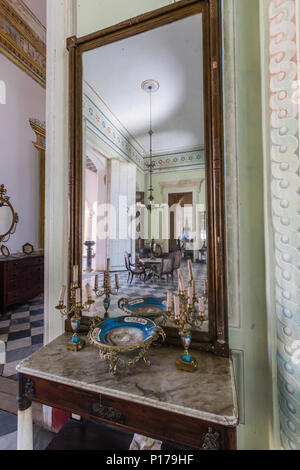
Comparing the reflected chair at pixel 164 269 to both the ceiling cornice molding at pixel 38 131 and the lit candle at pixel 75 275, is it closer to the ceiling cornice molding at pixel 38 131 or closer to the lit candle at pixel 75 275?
the lit candle at pixel 75 275

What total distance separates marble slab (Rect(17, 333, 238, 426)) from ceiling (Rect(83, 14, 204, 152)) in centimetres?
120

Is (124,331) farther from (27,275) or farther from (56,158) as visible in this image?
(27,275)

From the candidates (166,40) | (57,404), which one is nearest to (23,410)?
(57,404)

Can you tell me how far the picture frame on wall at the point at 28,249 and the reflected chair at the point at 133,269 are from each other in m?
4.09

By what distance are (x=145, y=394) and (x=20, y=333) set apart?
10.3 feet

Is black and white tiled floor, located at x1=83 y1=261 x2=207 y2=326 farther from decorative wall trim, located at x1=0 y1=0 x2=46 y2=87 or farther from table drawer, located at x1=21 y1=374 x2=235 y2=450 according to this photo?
decorative wall trim, located at x1=0 y1=0 x2=46 y2=87

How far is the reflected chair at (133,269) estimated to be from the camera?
1.47 m

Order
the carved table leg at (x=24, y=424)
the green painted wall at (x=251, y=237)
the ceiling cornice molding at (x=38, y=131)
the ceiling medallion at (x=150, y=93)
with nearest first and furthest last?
the carved table leg at (x=24, y=424) → the green painted wall at (x=251, y=237) → the ceiling medallion at (x=150, y=93) → the ceiling cornice molding at (x=38, y=131)

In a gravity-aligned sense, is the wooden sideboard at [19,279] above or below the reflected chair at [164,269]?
below

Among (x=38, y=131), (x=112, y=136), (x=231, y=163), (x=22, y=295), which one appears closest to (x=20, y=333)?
(x=22, y=295)

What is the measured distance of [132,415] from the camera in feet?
3.05

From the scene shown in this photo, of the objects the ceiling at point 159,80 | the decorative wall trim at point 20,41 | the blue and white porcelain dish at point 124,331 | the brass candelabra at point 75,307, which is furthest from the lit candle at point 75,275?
the decorative wall trim at point 20,41

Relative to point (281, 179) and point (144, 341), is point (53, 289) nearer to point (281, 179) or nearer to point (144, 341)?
point (144, 341)

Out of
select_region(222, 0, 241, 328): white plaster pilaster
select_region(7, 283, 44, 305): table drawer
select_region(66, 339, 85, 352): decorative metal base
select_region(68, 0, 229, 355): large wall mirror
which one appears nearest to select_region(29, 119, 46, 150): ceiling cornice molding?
select_region(7, 283, 44, 305): table drawer
